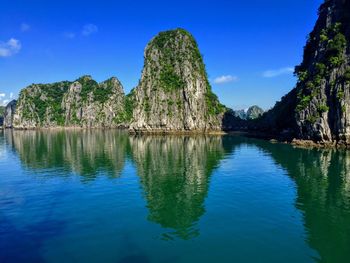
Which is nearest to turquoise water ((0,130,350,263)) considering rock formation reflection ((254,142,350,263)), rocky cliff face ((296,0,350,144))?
rock formation reflection ((254,142,350,263))

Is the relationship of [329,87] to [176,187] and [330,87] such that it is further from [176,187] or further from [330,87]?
[176,187]

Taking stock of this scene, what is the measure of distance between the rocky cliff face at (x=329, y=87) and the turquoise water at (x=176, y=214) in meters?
34.2

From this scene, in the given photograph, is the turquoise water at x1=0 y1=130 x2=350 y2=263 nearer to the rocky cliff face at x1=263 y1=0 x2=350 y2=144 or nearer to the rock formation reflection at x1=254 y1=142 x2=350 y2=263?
the rock formation reflection at x1=254 y1=142 x2=350 y2=263

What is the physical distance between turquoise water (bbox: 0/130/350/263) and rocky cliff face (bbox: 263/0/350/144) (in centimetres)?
3422

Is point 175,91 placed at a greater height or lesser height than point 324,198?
greater

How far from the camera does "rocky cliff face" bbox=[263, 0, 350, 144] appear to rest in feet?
278

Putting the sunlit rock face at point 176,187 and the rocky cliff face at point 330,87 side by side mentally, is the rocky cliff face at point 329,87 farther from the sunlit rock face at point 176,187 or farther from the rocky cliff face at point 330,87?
the sunlit rock face at point 176,187

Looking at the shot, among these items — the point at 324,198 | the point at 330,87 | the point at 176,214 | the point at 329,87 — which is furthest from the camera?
the point at 329,87

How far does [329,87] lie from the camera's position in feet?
297

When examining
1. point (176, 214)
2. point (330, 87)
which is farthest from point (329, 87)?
point (176, 214)

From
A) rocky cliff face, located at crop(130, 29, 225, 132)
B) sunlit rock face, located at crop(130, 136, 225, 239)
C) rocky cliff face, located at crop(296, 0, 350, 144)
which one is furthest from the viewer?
rocky cliff face, located at crop(130, 29, 225, 132)

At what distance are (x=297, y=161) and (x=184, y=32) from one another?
125051 mm

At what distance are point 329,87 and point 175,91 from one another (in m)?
87.6

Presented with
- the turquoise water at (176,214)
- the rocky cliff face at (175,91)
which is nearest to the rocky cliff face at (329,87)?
the turquoise water at (176,214)
